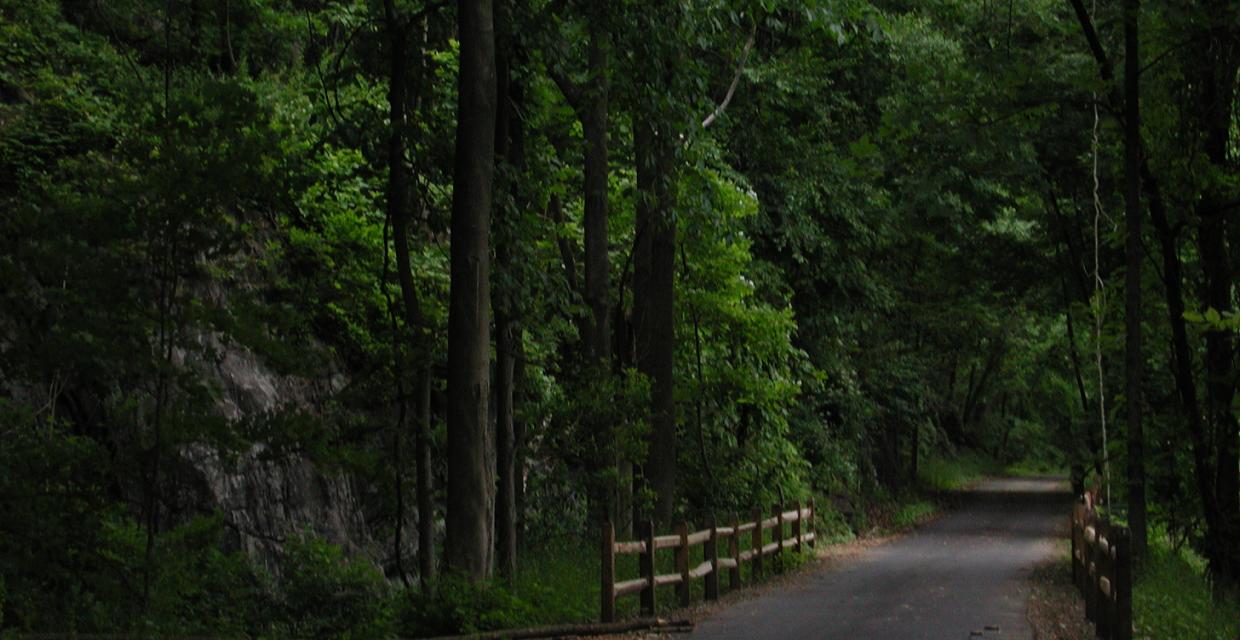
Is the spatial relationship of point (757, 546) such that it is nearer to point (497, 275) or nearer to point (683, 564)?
point (683, 564)

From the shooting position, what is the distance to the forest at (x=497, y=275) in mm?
11047

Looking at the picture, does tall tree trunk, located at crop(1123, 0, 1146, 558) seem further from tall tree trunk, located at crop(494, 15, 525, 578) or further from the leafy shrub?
the leafy shrub

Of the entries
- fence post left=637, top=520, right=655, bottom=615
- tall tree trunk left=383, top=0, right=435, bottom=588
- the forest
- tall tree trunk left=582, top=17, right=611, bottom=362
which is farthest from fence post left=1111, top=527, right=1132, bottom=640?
tall tree trunk left=582, top=17, right=611, bottom=362

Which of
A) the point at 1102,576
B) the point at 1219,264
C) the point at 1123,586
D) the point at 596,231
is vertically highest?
the point at 596,231

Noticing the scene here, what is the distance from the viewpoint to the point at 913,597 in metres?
16.9

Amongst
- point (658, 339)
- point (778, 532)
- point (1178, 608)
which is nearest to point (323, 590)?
point (658, 339)

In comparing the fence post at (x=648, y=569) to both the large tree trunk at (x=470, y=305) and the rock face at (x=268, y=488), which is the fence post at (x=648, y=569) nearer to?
the large tree trunk at (x=470, y=305)

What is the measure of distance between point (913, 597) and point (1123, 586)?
5.80m

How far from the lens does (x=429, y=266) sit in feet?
60.4

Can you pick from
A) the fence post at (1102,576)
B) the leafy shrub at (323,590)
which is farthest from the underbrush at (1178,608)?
the leafy shrub at (323,590)

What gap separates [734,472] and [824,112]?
830 centimetres

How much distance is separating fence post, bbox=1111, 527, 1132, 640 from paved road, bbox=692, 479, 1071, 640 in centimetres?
174

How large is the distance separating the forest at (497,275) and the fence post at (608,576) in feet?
1.30

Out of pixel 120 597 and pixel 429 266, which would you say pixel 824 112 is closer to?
pixel 429 266
